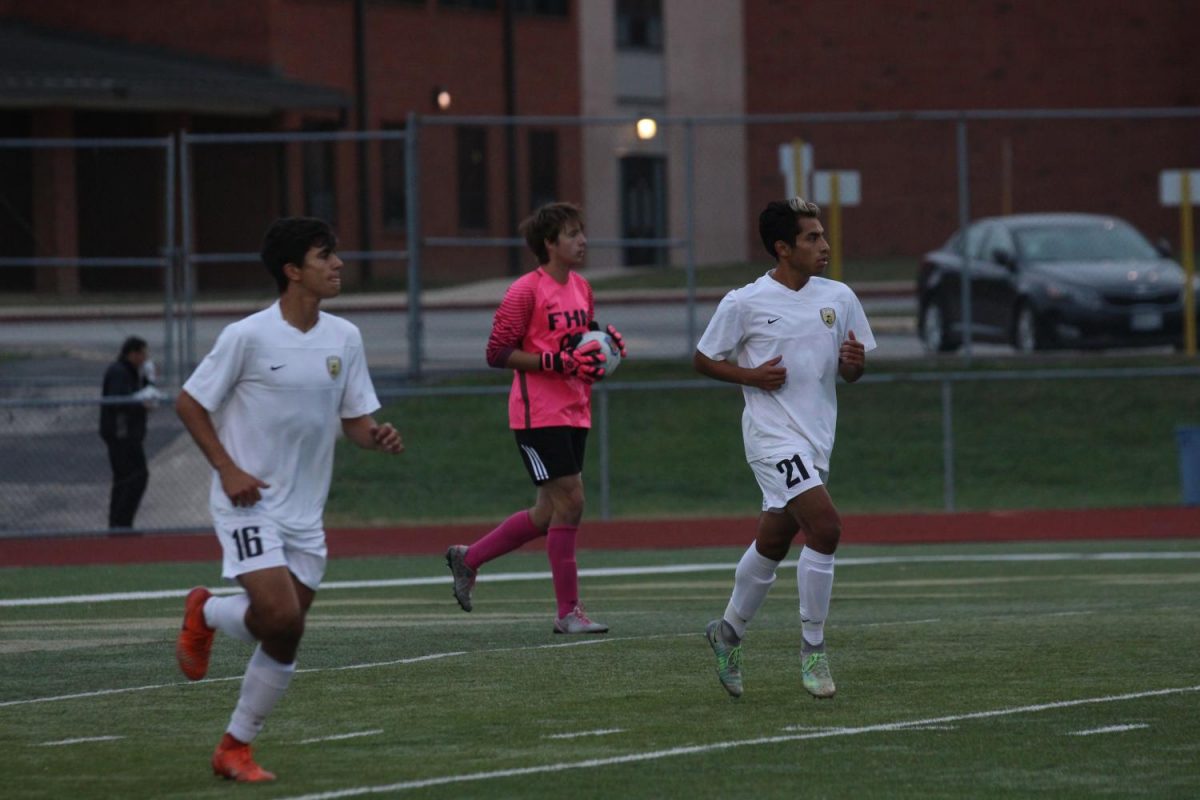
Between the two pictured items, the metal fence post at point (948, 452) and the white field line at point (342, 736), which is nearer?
the white field line at point (342, 736)

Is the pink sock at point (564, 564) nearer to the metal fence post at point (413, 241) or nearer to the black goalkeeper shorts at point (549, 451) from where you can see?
the black goalkeeper shorts at point (549, 451)

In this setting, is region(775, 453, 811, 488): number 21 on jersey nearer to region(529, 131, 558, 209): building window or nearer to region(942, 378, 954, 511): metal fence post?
region(942, 378, 954, 511): metal fence post

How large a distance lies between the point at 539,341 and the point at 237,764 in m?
4.22

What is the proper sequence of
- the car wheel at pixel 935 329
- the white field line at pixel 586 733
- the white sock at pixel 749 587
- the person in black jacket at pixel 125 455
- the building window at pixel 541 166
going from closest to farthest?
the white field line at pixel 586 733, the white sock at pixel 749 587, the person in black jacket at pixel 125 455, the car wheel at pixel 935 329, the building window at pixel 541 166

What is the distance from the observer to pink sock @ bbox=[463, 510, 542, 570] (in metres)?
11.3

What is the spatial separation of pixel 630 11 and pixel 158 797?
37.1 meters

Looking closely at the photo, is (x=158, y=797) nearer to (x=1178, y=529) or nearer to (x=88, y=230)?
(x=1178, y=529)

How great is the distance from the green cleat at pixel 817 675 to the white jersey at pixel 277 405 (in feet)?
7.33

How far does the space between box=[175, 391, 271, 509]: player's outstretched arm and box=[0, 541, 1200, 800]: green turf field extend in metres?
0.90

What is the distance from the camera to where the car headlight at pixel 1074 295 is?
2286 cm

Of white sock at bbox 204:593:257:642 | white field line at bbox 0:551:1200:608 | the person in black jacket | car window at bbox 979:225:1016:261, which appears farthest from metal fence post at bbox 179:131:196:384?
white sock at bbox 204:593:257:642

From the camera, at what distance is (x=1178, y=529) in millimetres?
18109

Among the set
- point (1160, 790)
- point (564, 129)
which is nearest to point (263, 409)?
point (1160, 790)

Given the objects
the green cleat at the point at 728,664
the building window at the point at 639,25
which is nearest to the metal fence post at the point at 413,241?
the green cleat at the point at 728,664
